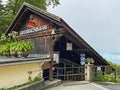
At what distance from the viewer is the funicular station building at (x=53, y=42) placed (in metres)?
18.4

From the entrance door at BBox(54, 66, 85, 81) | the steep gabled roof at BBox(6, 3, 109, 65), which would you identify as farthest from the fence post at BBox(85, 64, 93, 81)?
the steep gabled roof at BBox(6, 3, 109, 65)

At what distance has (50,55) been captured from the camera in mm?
18406

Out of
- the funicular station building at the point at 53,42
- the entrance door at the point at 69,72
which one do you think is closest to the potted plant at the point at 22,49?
the funicular station building at the point at 53,42


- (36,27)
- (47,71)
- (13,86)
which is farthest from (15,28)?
(13,86)

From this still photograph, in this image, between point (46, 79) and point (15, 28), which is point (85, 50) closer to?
point (46, 79)

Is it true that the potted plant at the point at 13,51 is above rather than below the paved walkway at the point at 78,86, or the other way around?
above

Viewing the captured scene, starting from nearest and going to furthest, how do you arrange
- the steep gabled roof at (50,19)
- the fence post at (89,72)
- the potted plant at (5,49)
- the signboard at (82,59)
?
the steep gabled roof at (50,19), the potted plant at (5,49), the fence post at (89,72), the signboard at (82,59)

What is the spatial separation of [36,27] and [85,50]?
13.0 feet

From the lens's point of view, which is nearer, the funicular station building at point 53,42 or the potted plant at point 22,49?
the potted plant at point 22,49

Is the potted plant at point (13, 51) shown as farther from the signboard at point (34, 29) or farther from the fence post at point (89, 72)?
the fence post at point (89, 72)

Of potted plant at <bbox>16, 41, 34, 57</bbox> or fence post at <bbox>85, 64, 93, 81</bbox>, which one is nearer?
potted plant at <bbox>16, 41, 34, 57</bbox>

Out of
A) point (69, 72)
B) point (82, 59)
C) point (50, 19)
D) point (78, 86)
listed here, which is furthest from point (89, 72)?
point (50, 19)

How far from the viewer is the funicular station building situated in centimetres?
1839

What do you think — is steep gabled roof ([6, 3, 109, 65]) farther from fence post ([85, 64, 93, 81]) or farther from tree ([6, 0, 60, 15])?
tree ([6, 0, 60, 15])
